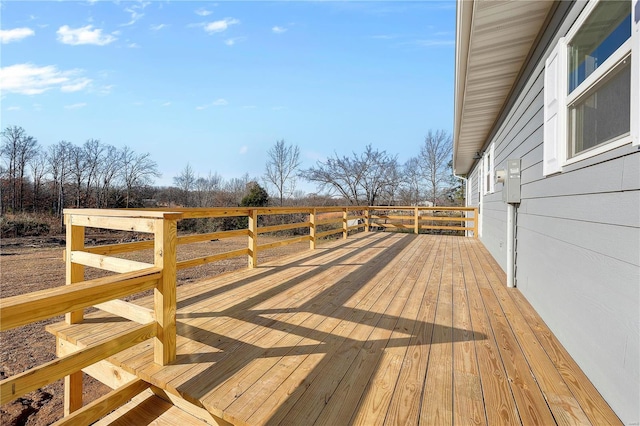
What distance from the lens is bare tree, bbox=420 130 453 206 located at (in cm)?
1942

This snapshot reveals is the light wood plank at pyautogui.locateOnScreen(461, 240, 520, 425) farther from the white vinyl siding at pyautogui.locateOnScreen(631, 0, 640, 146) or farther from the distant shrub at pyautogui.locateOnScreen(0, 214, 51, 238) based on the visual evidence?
the distant shrub at pyautogui.locateOnScreen(0, 214, 51, 238)

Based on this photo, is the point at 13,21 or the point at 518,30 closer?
the point at 518,30

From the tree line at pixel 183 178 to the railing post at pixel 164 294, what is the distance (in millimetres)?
14729

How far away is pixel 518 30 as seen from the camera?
2822 millimetres

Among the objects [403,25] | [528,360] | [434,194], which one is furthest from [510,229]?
[434,194]

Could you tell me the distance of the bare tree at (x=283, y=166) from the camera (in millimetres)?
20141

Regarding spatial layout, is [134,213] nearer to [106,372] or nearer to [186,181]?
[106,372]

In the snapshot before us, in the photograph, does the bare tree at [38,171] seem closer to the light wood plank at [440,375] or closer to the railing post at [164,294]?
the railing post at [164,294]

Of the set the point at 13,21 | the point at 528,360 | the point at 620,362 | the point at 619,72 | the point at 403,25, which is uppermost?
the point at 403,25

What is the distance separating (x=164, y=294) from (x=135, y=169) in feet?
69.8

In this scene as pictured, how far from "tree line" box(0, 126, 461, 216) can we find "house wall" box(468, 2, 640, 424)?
43.9 ft

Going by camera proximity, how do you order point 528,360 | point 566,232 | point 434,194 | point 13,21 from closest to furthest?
point 528,360 < point 566,232 < point 13,21 < point 434,194

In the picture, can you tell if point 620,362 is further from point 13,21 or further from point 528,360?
point 13,21

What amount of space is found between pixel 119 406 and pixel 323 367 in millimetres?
1146
